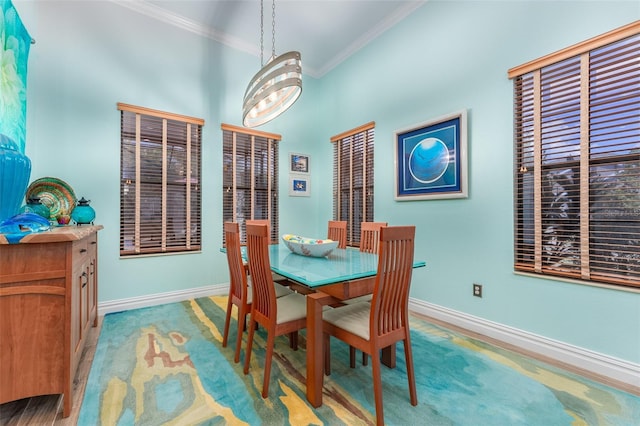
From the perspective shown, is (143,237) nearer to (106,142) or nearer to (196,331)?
(106,142)

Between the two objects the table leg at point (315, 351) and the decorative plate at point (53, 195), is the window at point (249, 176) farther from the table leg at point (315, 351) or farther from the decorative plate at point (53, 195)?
the table leg at point (315, 351)

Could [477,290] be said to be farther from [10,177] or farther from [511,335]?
[10,177]

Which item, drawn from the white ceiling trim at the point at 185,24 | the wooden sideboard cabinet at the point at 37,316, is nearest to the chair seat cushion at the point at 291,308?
the wooden sideboard cabinet at the point at 37,316

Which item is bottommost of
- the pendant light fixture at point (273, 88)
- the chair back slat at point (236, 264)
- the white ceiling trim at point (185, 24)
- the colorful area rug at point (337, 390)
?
the colorful area rug at point (337, 390)

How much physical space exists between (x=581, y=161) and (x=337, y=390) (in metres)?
2.32

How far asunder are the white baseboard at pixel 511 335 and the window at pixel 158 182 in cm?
57

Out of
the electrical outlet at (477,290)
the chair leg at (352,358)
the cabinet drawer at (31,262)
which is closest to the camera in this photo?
the cabinet drawer at (31,262)

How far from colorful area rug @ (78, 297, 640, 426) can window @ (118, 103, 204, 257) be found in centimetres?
125

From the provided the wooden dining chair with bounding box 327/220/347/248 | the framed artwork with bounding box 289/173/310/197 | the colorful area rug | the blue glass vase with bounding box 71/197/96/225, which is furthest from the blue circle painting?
the blue glass vase with bounding box 71/197/96/225

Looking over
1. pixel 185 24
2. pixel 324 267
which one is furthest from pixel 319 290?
pixel 185 24

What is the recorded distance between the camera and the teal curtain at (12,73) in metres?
1.84

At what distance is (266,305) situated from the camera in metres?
1.74

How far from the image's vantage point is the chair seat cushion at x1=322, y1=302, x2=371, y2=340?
59.9 inches

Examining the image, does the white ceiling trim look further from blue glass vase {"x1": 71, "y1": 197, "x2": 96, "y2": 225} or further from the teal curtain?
blue glass vase {"x1": 71, "y1": 197, "x2": 96, "y2": 225}
